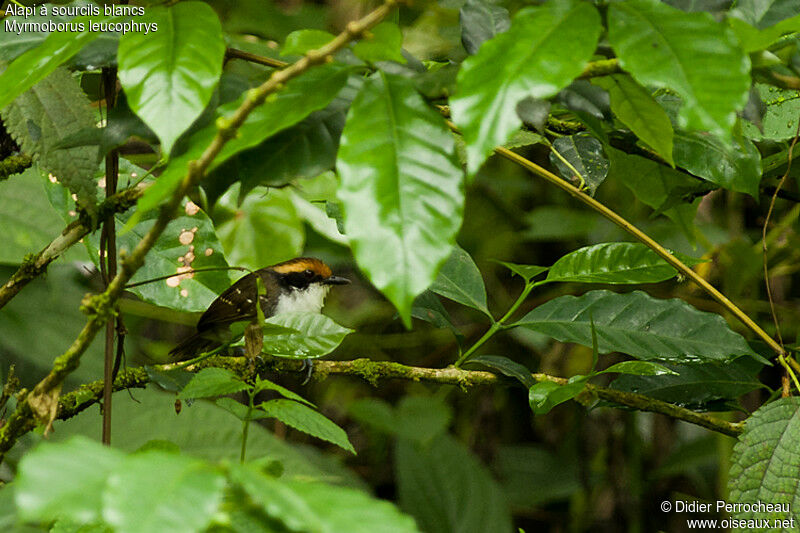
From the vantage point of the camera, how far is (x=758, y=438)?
3.88ft

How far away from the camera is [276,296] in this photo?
8.87 feet

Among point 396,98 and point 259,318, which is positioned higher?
point 396,98

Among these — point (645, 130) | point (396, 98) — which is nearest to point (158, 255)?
point (396, 98)

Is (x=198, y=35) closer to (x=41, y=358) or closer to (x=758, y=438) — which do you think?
(x=758, y=438)

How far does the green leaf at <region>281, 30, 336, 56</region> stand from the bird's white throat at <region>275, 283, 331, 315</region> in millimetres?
1764

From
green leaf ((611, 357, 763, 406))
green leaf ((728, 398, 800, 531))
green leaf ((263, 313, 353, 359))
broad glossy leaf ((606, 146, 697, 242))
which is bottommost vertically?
green leaf ((611, 357, 763, 406))

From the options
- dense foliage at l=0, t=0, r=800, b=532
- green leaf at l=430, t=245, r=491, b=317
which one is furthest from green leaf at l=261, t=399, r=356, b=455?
green leaf at l=430, t=245, r=491, b=317

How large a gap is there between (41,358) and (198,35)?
1.68m

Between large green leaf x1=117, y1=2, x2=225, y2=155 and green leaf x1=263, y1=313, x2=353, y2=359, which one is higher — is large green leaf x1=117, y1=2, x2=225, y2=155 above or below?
above

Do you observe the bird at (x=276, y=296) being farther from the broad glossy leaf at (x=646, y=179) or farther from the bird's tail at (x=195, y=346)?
the broad glossy leaf at (x=646, y=179)

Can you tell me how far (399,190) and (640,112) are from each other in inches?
14.4

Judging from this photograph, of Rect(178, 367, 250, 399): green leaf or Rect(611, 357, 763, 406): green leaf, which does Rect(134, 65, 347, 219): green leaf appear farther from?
Rect(611, 357, 763, 406): green leaf

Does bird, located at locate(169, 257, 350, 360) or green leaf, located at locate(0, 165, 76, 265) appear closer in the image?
green leaf, located at locate(0, 165, 76, 265)

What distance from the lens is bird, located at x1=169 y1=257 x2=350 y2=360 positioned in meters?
2.21
